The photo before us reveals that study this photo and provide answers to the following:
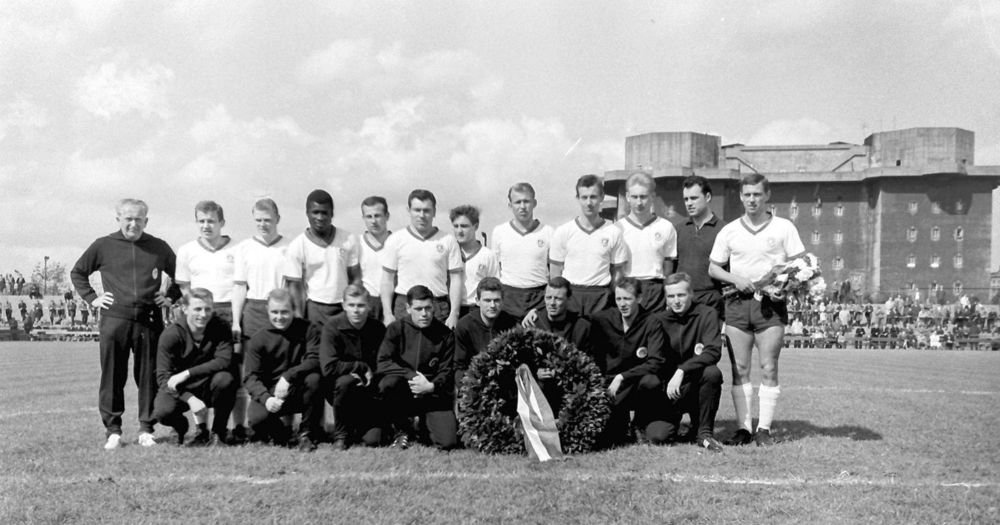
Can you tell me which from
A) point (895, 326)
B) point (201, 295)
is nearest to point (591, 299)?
point (201, 295)

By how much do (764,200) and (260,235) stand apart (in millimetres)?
4321

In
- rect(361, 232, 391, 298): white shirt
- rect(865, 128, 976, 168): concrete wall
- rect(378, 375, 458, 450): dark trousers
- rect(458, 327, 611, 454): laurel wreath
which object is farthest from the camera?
rect(865, 128, 976, 168): concrete wall

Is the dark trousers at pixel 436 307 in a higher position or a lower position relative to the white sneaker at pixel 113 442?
higher

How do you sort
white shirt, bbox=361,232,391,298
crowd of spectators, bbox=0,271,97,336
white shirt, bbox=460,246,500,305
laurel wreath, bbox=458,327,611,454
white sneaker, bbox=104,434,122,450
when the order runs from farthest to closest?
crowd of spectators, bbox=0,271,97,336
white shirt, bbox=460,246,500,305
white shirt, bbox=361,232,391,298
white sneaker, bbox=104,434,122,450
laurel wreath, bbox=458,327,611,454

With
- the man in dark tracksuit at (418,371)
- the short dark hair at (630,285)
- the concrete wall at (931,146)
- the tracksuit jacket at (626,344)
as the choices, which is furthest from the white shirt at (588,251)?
the concrete wall at (931,146)

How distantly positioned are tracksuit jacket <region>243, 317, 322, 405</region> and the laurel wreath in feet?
4.25

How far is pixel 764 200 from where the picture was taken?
6.81m

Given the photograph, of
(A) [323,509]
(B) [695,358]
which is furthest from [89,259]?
(B) [695,358]

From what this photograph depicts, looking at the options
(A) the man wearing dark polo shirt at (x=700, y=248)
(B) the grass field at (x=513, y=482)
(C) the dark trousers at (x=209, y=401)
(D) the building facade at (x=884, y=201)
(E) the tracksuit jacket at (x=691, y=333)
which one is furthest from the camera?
(D) the building facade at (x=884, y=201)

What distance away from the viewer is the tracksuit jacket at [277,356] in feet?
21.2

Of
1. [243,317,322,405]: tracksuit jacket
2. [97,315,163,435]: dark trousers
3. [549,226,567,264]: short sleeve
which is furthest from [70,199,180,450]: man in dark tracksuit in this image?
[549,226,567,264]: short sleeve

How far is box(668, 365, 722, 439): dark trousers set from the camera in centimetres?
650

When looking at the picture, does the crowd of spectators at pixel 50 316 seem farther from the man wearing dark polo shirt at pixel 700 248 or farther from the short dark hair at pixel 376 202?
the man wearing dark polo shirt at pixel 700 248

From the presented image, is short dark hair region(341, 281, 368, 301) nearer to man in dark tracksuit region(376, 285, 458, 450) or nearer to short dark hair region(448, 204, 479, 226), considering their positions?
man in dark tracksuit region(376, 285, 458, 450)
